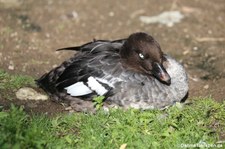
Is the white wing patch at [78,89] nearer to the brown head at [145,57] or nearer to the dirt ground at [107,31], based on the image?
the brown head at [145,57]

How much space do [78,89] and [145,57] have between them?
873 millimetres

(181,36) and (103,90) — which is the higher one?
(103,90)

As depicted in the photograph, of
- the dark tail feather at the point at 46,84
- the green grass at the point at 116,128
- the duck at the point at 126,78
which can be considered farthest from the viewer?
the dark tail feather at the point at 46,84

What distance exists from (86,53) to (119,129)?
4.52 feet

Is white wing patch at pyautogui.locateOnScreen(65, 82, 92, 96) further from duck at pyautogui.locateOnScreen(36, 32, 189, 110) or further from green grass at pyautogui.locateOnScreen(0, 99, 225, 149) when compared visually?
green grass at pyautogui.locateOnScreen(0, 99, 225, 149)

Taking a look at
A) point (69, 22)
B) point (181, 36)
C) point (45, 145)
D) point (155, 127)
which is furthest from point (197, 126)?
point (69, 22)

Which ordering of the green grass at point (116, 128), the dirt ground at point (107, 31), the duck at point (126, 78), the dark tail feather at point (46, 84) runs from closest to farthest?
the green grass at point (116, 128) < the duck at point (126, 78) < the dark tail feather at point (46, 84) < the dirt ground at point (107, 31)

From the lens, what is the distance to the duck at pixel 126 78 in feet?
18.2

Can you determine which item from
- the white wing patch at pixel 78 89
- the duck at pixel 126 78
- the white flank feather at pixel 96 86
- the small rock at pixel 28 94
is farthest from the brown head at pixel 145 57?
the small rock at pixel 28 94

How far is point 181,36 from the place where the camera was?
8.32 metres

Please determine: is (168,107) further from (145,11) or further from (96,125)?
(145,11)

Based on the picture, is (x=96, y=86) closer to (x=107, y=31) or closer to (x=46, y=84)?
(x=46, y=84)

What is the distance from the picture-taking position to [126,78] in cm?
559

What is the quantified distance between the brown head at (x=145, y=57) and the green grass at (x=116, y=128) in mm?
463
